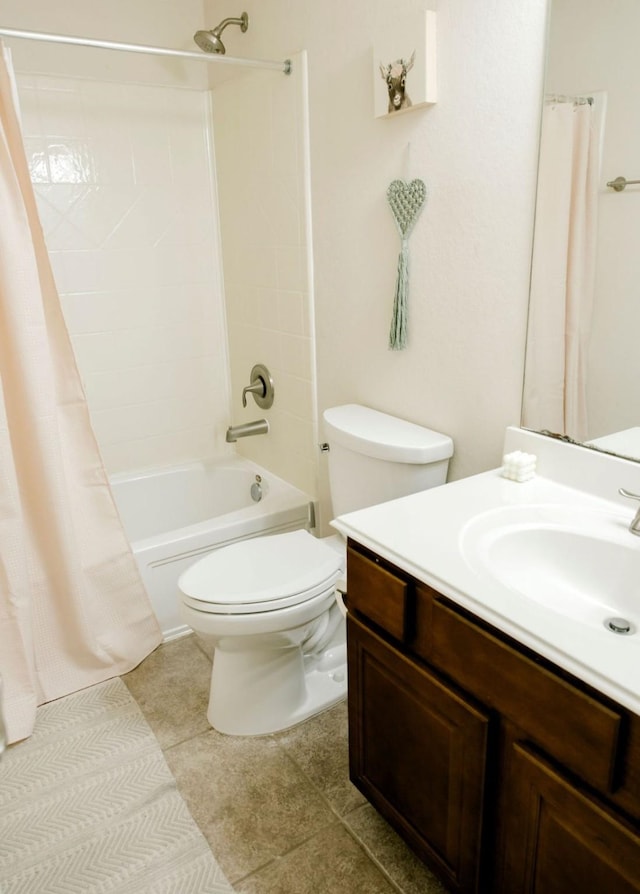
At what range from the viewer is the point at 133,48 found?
1805mm

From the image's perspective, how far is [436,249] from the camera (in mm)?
1636

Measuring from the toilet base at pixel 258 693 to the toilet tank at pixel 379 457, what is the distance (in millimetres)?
468

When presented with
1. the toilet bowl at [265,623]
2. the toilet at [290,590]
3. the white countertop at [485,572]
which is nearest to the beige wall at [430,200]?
the toilet at [290,590]

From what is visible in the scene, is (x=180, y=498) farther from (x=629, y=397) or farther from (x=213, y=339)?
(x=629, y=397)

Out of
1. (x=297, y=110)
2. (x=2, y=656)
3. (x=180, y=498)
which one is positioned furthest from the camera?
→ (x=180, y=498)

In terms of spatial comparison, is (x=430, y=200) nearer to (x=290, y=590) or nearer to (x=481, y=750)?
(x=290, y=590)

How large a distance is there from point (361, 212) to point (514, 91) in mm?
588

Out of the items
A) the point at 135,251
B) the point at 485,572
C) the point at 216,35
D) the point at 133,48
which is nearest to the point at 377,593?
the point at 485,572

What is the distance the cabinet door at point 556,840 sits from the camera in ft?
2.76

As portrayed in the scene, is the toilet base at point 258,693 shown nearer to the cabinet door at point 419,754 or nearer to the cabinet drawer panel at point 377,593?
the cabinet door at point 419,754

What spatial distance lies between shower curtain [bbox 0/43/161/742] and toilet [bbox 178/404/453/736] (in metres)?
0.42

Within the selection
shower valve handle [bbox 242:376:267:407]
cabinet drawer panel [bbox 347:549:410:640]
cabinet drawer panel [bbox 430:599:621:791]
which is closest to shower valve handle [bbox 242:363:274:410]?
shower valve handle [bbox 242:376:267:407]

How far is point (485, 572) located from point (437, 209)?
97cm

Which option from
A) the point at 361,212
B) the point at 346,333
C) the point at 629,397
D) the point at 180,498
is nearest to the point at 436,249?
the point at 361,212
